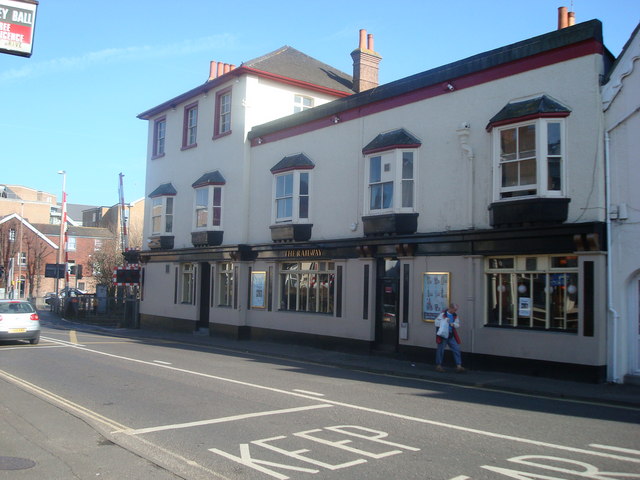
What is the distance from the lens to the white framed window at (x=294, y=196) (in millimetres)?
20203

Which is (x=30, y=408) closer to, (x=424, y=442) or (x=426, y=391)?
(x=424, y=442)

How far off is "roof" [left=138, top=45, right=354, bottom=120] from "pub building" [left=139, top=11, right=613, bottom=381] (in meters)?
0.12

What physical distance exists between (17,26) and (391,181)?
11.3m

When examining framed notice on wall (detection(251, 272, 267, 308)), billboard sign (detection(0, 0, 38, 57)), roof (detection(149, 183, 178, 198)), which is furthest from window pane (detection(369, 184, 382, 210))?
roof (detection(149, 183, 178, 198))

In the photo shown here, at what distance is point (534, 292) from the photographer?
13711 mm

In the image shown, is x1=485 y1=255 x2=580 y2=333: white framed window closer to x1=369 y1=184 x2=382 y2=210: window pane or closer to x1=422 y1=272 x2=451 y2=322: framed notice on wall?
x1=422 y1=272 x2=451 y2=322: framed notice on wall

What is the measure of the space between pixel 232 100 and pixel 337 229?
8297 millimetres

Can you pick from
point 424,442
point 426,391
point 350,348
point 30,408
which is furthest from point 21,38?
point 350,348

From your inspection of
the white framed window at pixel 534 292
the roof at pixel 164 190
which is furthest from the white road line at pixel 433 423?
the roof at pixel 164 190

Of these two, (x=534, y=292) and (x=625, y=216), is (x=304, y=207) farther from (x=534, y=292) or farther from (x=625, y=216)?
(x=625, y=216)

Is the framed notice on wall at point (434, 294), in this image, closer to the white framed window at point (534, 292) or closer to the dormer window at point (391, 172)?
the white framed window at point (534, 292)

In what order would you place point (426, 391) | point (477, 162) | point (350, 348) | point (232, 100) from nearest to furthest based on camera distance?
1. point (426, 391)
2. point (477, 162)
3. point (350, 348)
4. point (232, 100)

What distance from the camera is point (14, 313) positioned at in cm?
1861

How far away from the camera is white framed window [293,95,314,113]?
24406mm
